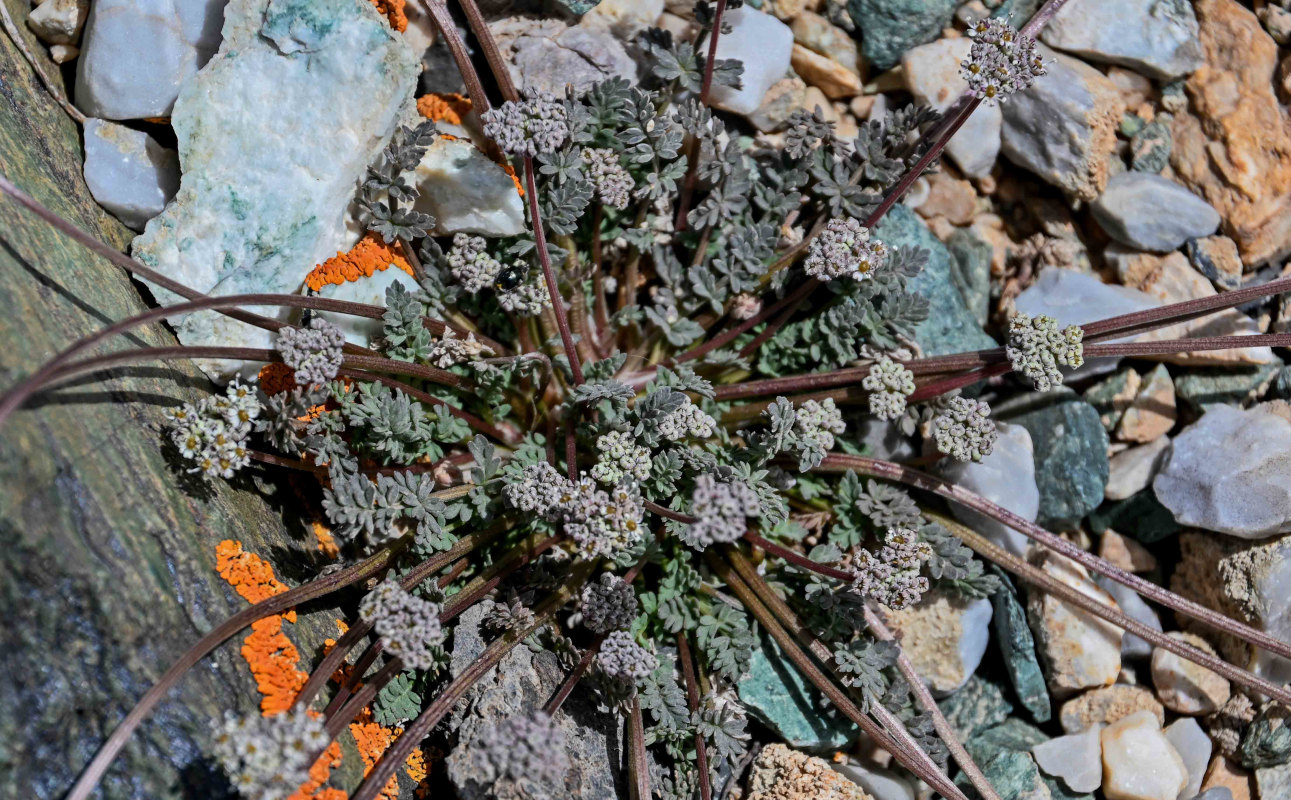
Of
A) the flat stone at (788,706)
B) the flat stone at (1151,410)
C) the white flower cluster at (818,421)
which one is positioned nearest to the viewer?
the white flower cluster at (818,421)

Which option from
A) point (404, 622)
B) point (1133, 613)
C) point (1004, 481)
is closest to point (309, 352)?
point (404, 622)

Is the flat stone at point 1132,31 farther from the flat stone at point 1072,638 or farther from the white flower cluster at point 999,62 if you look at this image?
the flat stone at point 1072,638

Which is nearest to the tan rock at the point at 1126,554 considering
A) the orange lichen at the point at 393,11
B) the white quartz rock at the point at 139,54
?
the orange lichen at the point at 393,11

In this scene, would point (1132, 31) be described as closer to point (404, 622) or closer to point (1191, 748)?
point (1191, 748)

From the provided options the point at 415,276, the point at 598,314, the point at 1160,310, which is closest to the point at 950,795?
the point at 1160,310

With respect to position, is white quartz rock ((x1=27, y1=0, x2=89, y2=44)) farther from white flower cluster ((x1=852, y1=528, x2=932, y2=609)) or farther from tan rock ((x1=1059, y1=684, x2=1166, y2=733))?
tan rock ((x1=1059, y1=684, x2=1166, y2=733))

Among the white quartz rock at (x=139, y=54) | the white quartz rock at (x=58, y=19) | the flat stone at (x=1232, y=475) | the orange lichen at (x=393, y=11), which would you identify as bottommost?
the flat stone at (x=1232, y=475)
